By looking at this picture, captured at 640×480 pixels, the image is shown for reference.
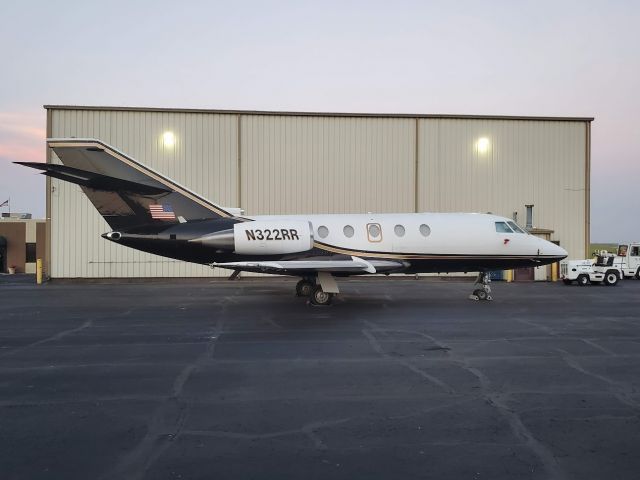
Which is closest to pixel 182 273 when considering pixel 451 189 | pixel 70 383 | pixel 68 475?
pixel 451 189

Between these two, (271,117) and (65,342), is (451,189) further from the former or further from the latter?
(65,342)

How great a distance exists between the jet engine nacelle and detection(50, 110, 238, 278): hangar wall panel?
1037 centimetres

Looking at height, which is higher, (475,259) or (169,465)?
(475,259)

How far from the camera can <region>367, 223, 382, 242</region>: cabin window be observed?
16.4 m

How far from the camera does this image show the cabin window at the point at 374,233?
16422mm

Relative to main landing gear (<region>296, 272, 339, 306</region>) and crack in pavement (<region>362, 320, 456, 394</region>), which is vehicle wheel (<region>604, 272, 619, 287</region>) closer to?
main landing gear (<region>296, 272, 339, 306</region>)

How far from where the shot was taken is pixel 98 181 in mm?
14836

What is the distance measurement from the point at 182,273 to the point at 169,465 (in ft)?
71.1

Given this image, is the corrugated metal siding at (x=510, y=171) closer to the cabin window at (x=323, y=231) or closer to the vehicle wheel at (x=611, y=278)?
the vehicle wheel at (x=611, y=278)

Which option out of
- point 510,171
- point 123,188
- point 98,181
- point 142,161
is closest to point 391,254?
point 123,188

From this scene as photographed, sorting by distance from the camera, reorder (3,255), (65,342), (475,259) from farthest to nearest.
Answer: (3,255) < (475,259) < (65,342)

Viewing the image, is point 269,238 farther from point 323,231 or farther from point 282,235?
point 323,231

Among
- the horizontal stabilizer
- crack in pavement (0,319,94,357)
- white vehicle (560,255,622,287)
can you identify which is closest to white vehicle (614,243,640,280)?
white vehicle (560,255,622,287)

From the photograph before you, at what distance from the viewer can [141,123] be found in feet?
83.3
